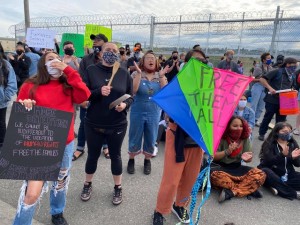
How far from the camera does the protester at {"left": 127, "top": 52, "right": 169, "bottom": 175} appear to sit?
373 cm

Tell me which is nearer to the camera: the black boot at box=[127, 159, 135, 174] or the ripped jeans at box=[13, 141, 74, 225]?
the ripped jeans at box=[13, 141, 74, 225]

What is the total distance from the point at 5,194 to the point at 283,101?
210 inches

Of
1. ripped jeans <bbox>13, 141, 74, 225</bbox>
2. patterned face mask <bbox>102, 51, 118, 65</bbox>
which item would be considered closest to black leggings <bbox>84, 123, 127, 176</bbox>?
ripped jeans <bbox>13, 141, 74, 225</bbox>

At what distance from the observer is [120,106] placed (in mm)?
2861

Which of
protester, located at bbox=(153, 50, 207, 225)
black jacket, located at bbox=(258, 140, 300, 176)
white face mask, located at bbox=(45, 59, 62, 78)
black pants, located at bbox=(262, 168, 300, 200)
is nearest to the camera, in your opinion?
white face mask, located at bbox=(45, 59, 62, 78)

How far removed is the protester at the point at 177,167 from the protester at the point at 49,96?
0.95 metres

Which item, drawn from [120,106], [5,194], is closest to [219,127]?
[120,106]

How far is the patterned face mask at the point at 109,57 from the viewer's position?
286 cm

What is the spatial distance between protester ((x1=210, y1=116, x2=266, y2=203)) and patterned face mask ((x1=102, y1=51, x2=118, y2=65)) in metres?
1.85

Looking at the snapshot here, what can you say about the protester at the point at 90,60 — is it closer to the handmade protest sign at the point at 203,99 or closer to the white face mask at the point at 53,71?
the white face mask at the point at 53,71

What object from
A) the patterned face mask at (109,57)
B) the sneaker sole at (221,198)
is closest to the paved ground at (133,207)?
the sneaker sole at (221,198)

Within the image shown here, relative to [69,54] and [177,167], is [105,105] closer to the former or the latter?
[177,167]

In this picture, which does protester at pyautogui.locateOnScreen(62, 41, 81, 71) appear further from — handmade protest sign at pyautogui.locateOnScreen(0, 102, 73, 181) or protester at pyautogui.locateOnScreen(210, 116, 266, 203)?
protester at pyautogui.locateOnScreen(210, 116, 266, 203)

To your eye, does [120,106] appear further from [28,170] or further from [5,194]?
[5,194]
